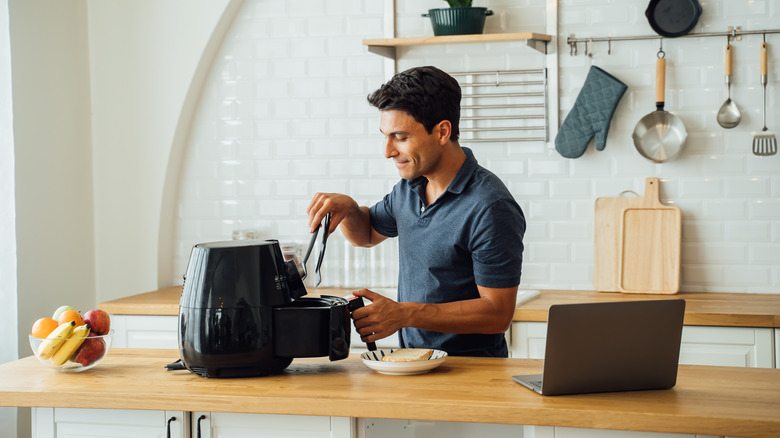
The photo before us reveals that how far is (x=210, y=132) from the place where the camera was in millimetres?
4199

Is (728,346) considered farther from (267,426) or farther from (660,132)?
(267,426)

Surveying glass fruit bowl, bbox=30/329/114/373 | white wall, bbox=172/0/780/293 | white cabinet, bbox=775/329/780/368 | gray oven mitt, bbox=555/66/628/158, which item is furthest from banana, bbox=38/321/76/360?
white cabinet, bbox=775/329/780/368

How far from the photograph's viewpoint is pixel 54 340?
7.04ft

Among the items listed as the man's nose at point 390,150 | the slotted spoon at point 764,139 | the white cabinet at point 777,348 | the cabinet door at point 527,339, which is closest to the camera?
the man's nose at point 390,150

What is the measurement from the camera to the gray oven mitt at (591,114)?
12.1ft

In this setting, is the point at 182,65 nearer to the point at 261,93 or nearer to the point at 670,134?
the point at 261,93

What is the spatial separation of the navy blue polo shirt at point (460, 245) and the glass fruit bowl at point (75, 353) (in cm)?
92

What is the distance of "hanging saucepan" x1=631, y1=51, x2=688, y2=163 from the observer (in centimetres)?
360

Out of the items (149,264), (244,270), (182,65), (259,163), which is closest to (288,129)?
(259,163)

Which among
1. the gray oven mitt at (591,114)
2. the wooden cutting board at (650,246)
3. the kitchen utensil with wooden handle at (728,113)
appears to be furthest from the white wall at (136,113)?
the kitchen utensil with wooden handle at (728,113)

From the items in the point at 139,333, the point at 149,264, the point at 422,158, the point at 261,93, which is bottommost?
the point at 139,333

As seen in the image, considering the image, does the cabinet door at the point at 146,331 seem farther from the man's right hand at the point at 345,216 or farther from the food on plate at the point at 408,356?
the food on plate at the point at 408,356

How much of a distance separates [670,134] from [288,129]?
1845mm

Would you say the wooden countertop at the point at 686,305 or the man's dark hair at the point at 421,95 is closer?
the man's dark hair at the point at 421,95
